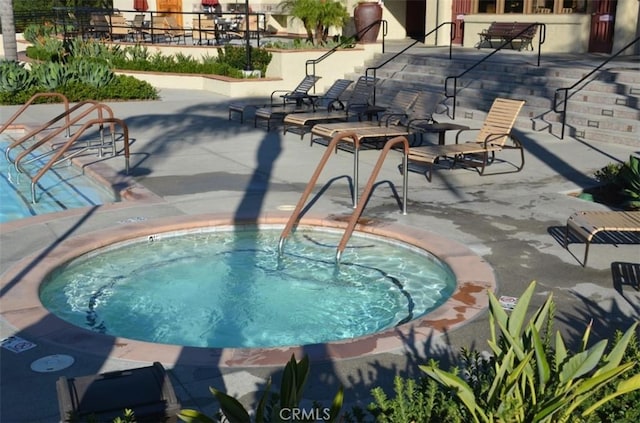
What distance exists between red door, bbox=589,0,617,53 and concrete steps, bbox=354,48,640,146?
5.49 ft

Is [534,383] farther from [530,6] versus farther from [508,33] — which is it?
[530,6]

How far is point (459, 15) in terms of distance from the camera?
2675 centimetres

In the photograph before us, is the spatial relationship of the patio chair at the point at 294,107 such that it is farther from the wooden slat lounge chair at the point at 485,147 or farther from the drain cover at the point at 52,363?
the drain cover at the point at 52,363

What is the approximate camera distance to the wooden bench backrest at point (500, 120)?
12.2 metres

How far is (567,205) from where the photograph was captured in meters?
10.1

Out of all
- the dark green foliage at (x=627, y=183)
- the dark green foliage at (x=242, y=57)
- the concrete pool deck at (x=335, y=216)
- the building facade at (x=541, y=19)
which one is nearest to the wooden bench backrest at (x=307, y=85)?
the concrete pool deck at (x=335, y=216)

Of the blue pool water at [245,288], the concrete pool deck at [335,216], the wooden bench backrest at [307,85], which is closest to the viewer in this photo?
the concrete pool deck at [335,216]

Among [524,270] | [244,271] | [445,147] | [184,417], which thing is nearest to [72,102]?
[445,147]

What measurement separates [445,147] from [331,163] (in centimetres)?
198

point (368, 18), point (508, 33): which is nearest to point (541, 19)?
point (508, 33)

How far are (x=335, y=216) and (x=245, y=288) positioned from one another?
2.04m

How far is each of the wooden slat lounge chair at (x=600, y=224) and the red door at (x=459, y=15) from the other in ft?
64.8

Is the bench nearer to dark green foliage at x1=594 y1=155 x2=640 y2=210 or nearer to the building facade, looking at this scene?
the building facade

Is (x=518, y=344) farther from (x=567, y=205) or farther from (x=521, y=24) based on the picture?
(x=521, y=24)
